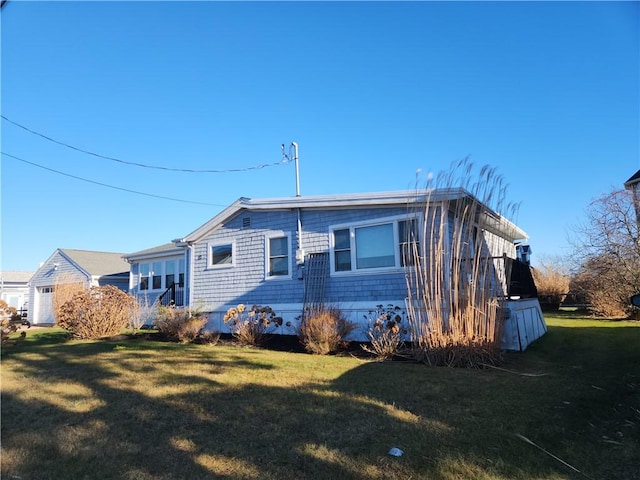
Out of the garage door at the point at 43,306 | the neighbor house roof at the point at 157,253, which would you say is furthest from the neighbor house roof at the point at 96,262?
the neighbor house roof at the point at 157,253

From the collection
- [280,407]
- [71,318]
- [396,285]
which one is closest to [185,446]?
[280,407]

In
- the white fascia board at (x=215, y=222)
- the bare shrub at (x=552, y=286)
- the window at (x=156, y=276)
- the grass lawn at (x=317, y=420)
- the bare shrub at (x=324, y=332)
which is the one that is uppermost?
the white fascia board at (x=215, y=222)

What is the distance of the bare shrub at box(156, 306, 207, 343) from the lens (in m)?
10.5

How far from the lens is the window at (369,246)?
31.9 feet

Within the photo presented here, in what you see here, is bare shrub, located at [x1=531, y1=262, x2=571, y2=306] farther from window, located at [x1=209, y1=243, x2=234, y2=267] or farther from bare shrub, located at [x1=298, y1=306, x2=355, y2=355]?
window, located at [x1=209, y1=243, x2=234, y2=267]

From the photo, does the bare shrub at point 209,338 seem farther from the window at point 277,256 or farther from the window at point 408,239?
the window at point 408,239

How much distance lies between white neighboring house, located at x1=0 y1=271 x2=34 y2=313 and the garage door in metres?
4.79

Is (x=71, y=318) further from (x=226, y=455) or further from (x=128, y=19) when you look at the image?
(x=226, y=455)

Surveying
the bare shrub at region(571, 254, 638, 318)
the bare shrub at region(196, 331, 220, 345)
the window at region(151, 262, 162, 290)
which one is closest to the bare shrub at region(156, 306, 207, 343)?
the bare shrub at region(196, 331, 220, 345)

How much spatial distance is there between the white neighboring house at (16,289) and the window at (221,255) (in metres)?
22.6

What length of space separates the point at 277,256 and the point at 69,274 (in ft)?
54.2

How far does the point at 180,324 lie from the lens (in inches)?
424

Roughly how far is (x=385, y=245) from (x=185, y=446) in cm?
737

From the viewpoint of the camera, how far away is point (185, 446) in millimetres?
3400
